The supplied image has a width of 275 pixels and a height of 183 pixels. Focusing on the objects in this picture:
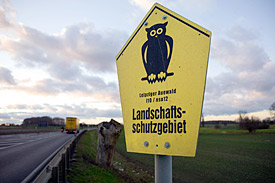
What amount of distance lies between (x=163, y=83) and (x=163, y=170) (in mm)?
624

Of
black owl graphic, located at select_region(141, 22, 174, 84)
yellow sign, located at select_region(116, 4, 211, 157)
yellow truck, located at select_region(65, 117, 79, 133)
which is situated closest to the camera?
yellow sign, located at select_region(116, 4, 211, 157)

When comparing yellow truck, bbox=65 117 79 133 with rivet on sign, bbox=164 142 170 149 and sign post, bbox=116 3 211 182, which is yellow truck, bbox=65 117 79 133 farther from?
rivet on sign, bbox=164 142 170 149

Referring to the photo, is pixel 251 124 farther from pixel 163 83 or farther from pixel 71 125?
pixel 163 83

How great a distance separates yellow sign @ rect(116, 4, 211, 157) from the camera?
48.9 inches

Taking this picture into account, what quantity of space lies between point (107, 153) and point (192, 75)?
6304 millimetres

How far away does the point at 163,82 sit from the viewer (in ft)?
4.56

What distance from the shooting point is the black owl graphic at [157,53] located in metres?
1.39

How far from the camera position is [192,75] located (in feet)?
4.16

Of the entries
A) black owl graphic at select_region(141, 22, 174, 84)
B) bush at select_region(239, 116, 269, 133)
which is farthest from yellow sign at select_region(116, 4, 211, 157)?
bush at select_region(239, 116, 269, 133)

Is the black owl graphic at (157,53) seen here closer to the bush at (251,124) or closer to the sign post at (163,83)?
the sign post at (163,83)

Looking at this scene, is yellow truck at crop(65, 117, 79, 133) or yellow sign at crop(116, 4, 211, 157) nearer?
yellow sign at crop(116, 4, 211, 157)

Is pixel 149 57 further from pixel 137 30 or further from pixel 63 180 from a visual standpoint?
pixel 63 180

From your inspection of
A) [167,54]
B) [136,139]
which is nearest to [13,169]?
[136,139]

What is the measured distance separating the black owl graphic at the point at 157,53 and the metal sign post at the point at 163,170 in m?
0.58
